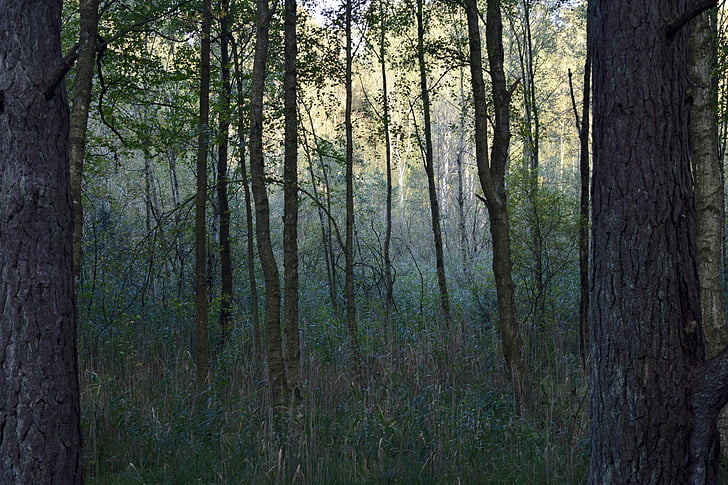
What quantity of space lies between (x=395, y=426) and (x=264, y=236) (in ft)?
7.28

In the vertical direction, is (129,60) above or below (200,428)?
above

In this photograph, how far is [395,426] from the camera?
5.21 metres

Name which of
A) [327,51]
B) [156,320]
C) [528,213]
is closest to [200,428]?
[156,320]

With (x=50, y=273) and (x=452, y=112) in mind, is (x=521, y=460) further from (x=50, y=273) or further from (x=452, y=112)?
(x=452, y=112)

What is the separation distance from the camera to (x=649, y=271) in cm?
260

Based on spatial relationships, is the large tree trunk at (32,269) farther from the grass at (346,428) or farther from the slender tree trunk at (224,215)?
the slender tree trunk at (224,215)

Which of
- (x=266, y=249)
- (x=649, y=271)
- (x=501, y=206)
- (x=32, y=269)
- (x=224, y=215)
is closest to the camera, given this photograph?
(x=649, y=271)

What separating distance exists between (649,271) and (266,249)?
3.79m

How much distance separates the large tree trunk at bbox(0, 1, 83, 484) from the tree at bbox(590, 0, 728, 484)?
2762 mm

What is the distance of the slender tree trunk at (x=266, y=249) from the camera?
5.50 metres

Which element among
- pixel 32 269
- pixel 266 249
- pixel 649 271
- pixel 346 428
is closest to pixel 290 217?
pixel 266 249

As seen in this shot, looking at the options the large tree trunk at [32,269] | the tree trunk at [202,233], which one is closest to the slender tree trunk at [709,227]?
the large tree trunk at [32,269]

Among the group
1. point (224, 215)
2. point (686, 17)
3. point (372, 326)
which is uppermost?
point (686, 17)

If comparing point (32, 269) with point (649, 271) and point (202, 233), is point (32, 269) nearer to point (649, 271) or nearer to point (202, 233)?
point (649, 271)
